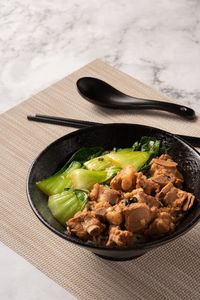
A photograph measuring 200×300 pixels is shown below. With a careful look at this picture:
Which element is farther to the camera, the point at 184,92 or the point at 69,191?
the point at 184,92

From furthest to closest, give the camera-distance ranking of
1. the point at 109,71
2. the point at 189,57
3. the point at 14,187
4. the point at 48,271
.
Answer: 1. the point at 189,57
2. the point at 109,71
3. the point at 14,187
4. the point at 48,271

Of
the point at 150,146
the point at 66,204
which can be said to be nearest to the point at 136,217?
the point at 66,204

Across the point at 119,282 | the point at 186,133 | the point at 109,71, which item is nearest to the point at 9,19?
the point at 109,71

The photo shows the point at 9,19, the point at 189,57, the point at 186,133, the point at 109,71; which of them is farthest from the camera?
the point at 9,19

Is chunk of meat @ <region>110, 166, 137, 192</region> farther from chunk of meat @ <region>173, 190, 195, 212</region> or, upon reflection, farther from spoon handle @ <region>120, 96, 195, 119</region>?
spoon handle @ <region>120, 96, 195, 119</region>

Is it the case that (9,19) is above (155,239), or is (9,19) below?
below

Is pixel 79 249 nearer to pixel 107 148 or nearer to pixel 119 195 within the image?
pixel 119 195

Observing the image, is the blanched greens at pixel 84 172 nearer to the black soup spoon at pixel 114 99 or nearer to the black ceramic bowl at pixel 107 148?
the black ceramic bowl at pixel 107 148

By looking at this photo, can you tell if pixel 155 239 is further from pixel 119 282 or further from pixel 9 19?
pixel 9 19
